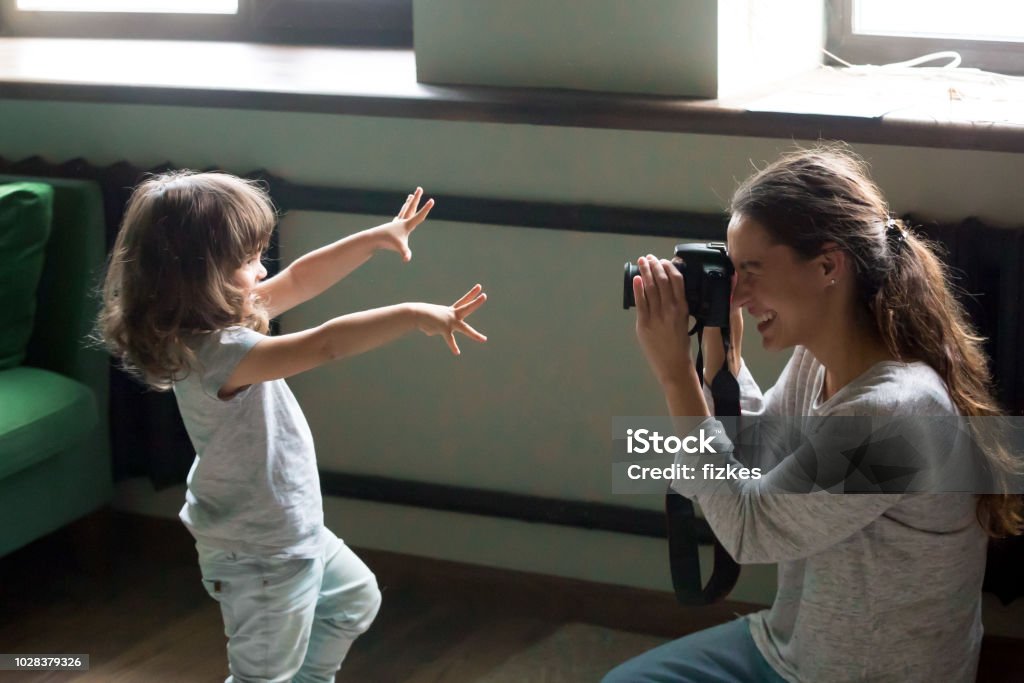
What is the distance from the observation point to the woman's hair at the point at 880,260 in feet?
4.35

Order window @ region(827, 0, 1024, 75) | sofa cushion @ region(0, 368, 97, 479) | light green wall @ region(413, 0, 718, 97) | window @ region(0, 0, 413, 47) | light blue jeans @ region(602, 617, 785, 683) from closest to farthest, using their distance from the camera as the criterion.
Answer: light blue jeans @ region(602, 617, 785, 683), light green wall @ region(413, 0, 718, 97), sofa cushion @ region(0, 368, 97, 479), window @ region(827, 0, 1024, 75), window @ region(0, 0, 413, 47)

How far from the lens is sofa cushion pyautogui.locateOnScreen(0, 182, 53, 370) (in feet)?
6.94

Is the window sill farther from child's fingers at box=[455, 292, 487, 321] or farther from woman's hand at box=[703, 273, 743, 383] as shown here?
child's fingers at box=[455, 292, 487, 321]

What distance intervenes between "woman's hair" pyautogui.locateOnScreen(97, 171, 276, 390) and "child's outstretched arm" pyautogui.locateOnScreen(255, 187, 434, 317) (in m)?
0.18

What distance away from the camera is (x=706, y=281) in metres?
1.38

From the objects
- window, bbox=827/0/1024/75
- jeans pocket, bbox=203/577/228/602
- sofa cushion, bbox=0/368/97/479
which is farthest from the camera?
window, bbox=827/0/1024/75

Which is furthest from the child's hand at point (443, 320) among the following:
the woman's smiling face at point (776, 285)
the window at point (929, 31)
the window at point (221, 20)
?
the window at point (221, 20)

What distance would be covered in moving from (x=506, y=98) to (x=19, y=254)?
0.87m

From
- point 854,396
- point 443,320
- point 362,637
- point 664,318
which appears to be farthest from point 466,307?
point 362,637

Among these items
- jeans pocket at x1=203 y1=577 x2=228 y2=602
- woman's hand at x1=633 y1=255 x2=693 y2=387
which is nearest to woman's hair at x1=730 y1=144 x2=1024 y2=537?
woman's hand at x1=633 y1=255 x2=693 y2=387

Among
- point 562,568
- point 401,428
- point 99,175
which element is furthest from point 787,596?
point 99,175

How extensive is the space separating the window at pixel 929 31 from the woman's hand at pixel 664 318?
1.07m

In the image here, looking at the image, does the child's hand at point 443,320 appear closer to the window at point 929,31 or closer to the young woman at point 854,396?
the young woman at point 854,396

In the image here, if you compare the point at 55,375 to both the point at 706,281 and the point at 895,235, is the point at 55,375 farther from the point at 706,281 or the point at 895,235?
the point at 895,235
